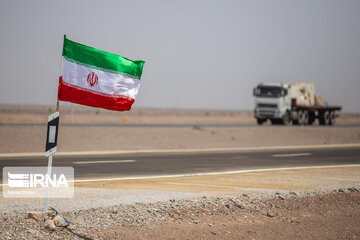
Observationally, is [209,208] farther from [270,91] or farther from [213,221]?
[270,91]

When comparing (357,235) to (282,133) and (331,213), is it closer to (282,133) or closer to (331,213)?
(331,213)

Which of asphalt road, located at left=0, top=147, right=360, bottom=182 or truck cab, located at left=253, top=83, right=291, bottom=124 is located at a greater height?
truck cab, located at left=253, top=83, right=291, bottom=124

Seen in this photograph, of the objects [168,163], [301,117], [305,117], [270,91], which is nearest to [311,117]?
[305,117]

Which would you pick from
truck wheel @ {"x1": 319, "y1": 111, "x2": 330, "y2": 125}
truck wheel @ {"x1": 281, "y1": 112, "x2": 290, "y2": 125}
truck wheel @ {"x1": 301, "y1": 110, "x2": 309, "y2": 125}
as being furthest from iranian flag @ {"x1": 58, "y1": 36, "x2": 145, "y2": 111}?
truck wheel @ {"x1": 319, "y1": 111, "x2": 330, "y2": 125}

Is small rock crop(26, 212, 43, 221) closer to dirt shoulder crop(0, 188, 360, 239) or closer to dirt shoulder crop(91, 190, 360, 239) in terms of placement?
dirt shoulder crop(0, 188, 360, 239)

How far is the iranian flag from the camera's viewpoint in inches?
306

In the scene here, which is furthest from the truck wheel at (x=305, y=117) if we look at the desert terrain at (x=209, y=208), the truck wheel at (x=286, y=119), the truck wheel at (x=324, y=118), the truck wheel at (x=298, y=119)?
the desert terrain at (x=209, y=208)

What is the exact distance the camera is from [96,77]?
798 cm

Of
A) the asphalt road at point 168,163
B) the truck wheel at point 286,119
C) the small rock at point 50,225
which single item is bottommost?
the asphalt road at point 168,163

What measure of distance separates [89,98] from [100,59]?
59cm

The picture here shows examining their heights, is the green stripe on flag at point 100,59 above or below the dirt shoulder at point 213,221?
above

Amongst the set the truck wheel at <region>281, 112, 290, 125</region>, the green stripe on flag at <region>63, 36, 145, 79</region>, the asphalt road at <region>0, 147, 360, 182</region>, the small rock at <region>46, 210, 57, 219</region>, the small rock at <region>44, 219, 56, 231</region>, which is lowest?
the asphalt road at <region>0, 147, 360, 182</region>

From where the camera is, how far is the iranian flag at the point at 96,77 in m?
7.78

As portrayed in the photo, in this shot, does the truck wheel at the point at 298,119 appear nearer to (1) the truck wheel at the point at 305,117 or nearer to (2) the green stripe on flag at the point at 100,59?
(1) the truck wheel at the point at 305,117
